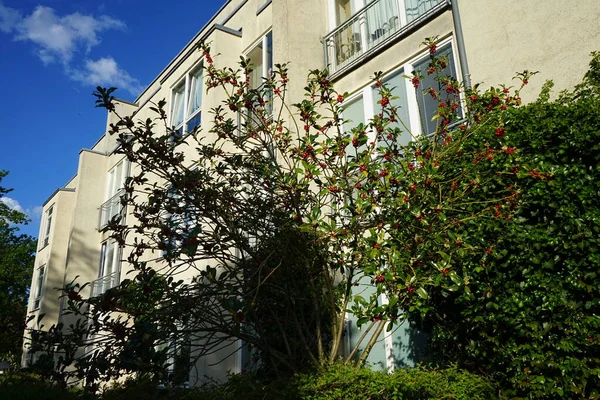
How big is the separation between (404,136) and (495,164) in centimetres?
379

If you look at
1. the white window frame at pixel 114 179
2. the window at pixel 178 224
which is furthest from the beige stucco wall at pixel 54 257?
the window at pixel 178 224

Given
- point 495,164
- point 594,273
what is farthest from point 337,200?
point 594,273

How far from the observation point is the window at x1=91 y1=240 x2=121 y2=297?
18.0 meters

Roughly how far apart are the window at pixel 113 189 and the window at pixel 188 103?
17.7ft

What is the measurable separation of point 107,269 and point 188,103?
8502 mm

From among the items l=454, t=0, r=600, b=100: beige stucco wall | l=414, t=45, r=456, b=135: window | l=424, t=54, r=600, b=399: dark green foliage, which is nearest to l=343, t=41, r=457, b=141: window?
l=414, t=45, r=456, b=135: window

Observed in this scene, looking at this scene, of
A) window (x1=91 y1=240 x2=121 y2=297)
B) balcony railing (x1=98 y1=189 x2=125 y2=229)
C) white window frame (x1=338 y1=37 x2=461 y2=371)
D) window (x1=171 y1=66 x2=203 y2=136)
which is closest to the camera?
white window frame (x1=338 y1=37 x2=461 y2=371)

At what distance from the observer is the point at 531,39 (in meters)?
7.30

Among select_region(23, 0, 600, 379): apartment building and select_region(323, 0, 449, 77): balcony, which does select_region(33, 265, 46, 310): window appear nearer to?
select_region(23, 0, 600, 379): apartment building

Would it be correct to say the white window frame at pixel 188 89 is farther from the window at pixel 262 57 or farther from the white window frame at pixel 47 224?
the white window frame at pixel 47 224

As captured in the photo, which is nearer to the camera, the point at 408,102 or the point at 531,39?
the point at 531,39

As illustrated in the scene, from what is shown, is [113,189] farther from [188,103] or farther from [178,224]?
[178,224]

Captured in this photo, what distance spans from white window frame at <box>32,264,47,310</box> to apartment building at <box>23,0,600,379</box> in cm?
572

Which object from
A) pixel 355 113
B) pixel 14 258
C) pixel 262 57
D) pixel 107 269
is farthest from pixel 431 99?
pixel 14 258
